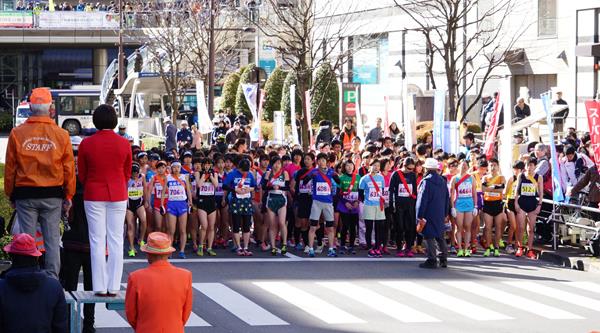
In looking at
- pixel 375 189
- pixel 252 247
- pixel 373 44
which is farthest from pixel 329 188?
pixel 373 44

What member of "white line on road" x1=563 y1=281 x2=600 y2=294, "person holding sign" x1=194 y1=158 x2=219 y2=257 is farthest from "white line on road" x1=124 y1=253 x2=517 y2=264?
"white line on road" x1=563 y1=281 x2=600 y2=294

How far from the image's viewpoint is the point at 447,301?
15.2 meters

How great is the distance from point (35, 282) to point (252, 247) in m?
13.3

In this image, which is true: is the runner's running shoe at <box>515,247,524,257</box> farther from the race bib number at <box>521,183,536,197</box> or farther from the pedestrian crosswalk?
the pedestrian crosswalk

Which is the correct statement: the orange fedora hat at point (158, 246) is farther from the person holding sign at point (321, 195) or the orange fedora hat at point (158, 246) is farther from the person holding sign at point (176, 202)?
the person holding sign at point (321, 195)

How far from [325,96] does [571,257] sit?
954 inches

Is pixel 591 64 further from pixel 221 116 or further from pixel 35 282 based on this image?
pixel 35 282

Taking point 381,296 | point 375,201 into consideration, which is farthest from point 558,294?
point 375,201

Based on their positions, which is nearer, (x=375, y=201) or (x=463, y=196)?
(x=463, y=196)

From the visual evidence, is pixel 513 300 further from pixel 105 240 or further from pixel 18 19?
pixel 18 19

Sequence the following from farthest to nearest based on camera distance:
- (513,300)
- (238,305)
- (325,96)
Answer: (325,96) < (513,300) < (238,305)

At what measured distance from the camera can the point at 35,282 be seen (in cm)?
774

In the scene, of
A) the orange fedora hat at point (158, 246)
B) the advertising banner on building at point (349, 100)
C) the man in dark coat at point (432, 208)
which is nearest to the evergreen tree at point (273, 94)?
the advertising banner on building at point (349, 100)

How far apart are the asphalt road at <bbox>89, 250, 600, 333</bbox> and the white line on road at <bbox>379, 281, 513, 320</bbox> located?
0.5 inches
